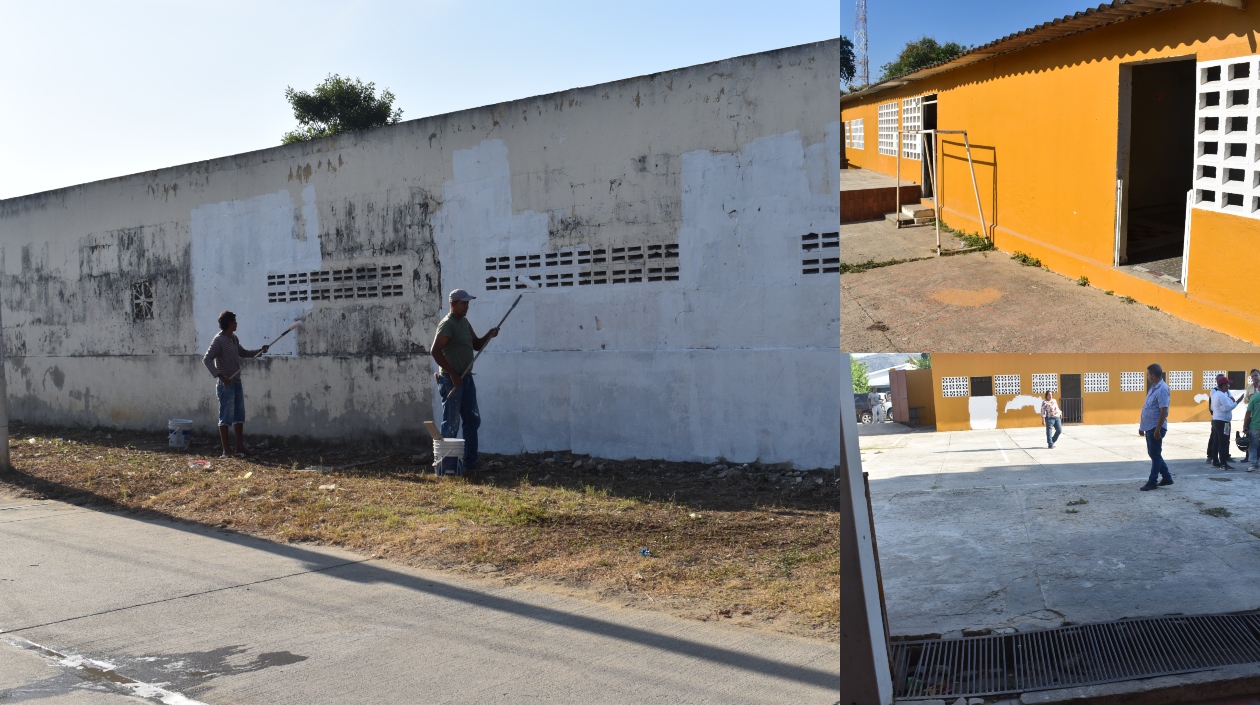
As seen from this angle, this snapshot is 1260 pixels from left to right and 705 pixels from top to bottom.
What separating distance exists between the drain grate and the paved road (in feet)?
4.47

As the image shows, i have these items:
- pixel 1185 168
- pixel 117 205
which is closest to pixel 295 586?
pixel 1185 168

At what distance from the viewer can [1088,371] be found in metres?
1.54

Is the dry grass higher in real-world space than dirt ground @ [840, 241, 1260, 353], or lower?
lower

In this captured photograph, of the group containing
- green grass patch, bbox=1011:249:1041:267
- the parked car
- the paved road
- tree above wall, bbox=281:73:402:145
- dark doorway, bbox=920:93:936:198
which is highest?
tree above wall, bbox=281:73:402:145

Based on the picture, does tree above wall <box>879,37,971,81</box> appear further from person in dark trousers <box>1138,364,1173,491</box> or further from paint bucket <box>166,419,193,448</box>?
paint bucket <box>166,419,193,448</box>

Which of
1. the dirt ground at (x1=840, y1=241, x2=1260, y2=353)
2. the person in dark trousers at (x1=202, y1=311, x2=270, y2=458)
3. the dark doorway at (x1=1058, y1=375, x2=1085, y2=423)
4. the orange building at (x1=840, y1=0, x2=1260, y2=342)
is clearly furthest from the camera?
the person in dark trousers at (x1=202, y1=311, x2=270, y2=458)

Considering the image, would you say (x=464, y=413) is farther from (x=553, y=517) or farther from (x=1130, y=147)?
(x=1130, y=147)

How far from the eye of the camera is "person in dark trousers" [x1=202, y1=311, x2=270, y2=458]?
9.05 meters

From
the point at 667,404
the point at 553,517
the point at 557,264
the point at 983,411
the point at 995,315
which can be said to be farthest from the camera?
→ the point at 557,264

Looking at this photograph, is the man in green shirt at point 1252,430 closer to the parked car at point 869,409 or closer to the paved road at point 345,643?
the parked car at point 869,409

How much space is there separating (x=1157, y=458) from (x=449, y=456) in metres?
6.04

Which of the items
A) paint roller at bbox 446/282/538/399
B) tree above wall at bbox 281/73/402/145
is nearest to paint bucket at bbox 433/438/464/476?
paint roller at bbox 446/282/538/399

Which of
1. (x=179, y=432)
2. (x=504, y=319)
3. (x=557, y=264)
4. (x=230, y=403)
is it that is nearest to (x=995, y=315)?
(x=504, y=319)

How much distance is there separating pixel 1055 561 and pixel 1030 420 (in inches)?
11.7
